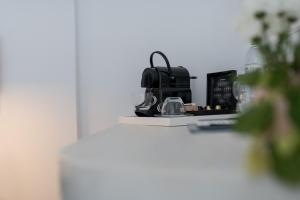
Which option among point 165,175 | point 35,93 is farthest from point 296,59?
point 35,93

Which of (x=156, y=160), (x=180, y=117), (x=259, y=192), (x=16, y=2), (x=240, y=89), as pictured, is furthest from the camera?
(x=16, y=2)

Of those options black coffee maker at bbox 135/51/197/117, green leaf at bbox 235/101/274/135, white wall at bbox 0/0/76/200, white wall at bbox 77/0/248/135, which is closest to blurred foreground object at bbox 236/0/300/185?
green leaf at bbox 235/101/274/135

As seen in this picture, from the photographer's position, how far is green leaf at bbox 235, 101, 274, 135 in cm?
42

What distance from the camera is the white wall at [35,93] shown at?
210cm

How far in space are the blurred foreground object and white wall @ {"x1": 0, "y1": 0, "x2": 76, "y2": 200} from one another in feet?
5.63

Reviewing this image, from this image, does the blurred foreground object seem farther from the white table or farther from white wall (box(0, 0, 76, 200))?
white wall (box(0, 0, 76, 200))

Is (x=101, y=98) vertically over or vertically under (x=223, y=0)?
under

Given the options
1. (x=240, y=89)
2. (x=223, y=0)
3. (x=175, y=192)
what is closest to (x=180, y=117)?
(x=240, y=89)

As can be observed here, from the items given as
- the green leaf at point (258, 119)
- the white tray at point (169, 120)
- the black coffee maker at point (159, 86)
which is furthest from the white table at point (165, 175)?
the black coffee maker at point (159, 86)

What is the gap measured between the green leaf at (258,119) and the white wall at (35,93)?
70.4 inches

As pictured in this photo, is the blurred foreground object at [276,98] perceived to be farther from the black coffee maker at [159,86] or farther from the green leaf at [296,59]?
the black coffee maker at [159,86]

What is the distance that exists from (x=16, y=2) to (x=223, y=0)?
1279 mm

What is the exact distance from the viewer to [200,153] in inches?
27.6

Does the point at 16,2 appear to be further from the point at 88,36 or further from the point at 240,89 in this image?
the point at 240,89
